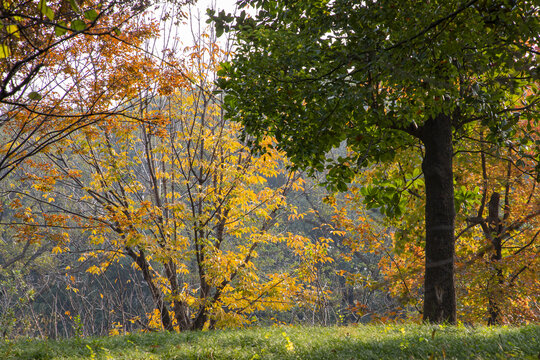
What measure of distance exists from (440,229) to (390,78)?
2.63 m

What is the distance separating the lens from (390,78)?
3.84 metres

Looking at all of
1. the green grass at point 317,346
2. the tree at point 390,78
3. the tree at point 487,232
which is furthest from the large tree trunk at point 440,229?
the tree at point 487,232

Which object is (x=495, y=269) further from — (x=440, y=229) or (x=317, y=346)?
(x=317, y=346)

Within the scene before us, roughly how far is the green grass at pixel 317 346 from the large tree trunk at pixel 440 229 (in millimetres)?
604

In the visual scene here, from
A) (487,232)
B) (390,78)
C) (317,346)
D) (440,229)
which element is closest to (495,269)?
(487,232)

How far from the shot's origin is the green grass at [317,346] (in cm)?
390

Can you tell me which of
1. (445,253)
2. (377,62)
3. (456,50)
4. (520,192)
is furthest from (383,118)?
(520,192)

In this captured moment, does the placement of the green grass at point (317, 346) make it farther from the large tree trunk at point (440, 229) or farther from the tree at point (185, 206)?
the tree at point (185, 206)

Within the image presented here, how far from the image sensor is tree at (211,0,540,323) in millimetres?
3838

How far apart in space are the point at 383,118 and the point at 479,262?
5559 mm

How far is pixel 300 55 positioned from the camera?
449cm

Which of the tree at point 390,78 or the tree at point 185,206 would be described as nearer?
Result: the tree at point 390,78

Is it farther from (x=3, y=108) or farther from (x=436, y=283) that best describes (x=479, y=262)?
(x=3, y=108)

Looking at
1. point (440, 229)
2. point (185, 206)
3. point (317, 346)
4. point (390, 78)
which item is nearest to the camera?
point (390, 78)
